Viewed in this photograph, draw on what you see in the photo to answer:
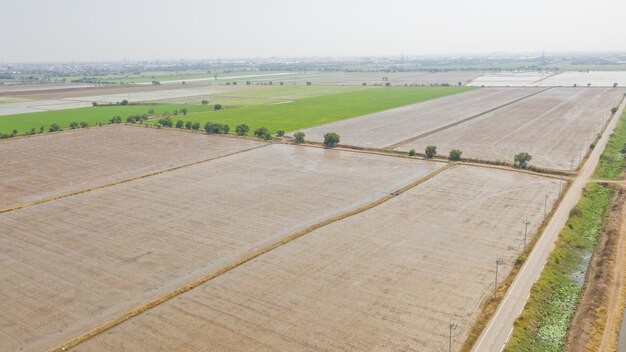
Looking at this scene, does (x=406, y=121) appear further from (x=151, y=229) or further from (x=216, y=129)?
(x=151, y=229)

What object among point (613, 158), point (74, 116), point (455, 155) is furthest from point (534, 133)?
point (74, 116)

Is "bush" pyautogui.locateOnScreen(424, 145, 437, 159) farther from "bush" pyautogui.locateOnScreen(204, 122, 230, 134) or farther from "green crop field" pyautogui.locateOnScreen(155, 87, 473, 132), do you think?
"bush" pyautogui.locateOnScreen(204, 122, 230, 134)

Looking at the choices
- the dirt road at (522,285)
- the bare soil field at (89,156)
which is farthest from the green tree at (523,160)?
the bare soil field at (89,156)

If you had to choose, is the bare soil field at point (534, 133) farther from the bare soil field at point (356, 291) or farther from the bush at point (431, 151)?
the bare soil field at point (356, 291)

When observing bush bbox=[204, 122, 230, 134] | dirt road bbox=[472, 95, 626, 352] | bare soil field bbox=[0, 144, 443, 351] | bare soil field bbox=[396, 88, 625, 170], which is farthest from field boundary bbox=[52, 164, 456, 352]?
bush bbox=[204, 122, 230, 134]

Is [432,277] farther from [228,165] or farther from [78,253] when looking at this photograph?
[228,165]

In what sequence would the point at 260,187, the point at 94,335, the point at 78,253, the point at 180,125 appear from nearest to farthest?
the point at 94,335
the point at 78,253
the point at 260,187
the point at 180,125

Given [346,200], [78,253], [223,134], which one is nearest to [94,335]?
[78,253]
